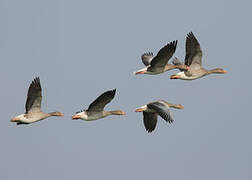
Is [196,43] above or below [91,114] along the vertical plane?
above

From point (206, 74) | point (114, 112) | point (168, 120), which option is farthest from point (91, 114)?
point (206, 74)

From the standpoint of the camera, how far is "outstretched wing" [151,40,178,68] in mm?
34062

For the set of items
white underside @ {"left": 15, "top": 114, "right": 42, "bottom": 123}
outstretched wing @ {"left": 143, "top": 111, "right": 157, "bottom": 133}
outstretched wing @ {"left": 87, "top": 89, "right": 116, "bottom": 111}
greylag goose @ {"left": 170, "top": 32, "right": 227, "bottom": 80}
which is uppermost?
greylag goose @ {"left": 170, "top": 32, "right": 227, "bottom": 80}

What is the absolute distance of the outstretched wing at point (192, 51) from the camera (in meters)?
36.0

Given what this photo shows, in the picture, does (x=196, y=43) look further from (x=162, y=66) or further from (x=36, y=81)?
(x=36, y=81)

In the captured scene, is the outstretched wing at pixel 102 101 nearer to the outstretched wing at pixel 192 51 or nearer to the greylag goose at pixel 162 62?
the greylag goose at pixel 162 62

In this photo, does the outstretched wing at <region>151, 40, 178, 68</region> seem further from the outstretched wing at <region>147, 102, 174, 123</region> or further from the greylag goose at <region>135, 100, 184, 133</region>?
the outstretched wing at <region>147, 102, 174, 123</region>

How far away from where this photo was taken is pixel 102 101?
3338 cm

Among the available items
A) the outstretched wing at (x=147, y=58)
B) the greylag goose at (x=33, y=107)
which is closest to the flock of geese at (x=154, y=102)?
the greylag goose at (x=33, y=107)

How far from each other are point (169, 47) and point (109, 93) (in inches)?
159

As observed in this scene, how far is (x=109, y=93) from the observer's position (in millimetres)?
32469

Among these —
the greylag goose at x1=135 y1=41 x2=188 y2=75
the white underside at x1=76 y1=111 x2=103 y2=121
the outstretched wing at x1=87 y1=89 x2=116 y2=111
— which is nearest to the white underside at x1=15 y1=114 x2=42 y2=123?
the white underside at x1=76 y1=111 x2=103 y2=121

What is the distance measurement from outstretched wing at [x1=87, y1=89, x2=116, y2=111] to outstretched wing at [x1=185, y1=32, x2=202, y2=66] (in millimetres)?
5708

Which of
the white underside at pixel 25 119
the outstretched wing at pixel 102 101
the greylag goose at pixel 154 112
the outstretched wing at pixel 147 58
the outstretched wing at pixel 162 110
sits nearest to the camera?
the outstretched wing at pixel 162 110
